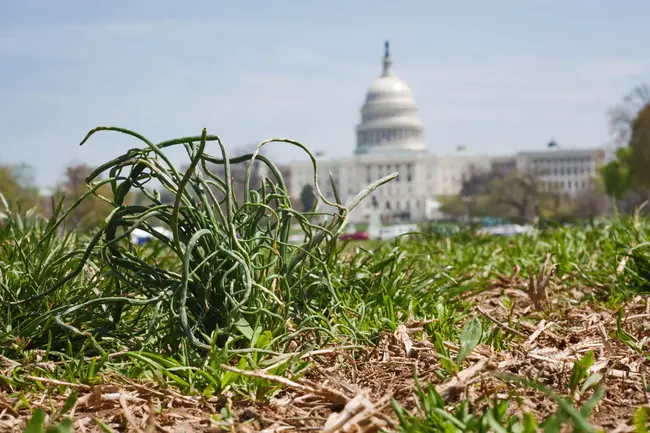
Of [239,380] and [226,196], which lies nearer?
[239,380]

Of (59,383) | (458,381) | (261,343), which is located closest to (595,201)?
(261,343)

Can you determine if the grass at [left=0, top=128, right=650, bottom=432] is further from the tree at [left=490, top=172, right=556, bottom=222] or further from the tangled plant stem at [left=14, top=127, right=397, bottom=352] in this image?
the tree at [left=490, top=172, right=556, bottom=222]

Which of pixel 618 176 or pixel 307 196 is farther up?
pixel 307 196

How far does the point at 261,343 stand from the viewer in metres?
2.30

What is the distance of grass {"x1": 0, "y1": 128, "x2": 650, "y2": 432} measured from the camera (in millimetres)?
1947

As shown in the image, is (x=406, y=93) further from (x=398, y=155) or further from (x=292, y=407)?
(x=292, y=407)

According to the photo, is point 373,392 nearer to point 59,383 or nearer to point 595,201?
point 59,383

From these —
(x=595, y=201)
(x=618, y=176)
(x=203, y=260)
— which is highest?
(x=203, y=260)

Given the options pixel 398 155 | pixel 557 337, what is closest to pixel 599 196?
pixel 398 155

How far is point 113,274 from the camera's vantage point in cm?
253

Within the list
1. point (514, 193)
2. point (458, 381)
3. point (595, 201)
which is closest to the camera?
point (458, 381)

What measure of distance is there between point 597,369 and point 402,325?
650 millimetres

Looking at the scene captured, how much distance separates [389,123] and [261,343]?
387 ft

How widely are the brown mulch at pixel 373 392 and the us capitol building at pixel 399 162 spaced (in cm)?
10862
